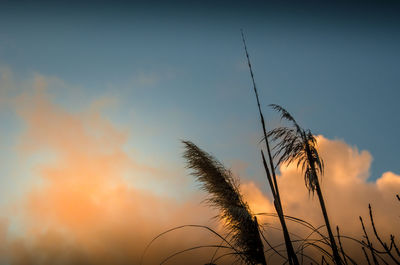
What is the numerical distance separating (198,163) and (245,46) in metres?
1.58

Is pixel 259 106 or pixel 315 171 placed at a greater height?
pixel 315 171

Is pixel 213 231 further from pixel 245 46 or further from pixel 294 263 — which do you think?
pixel 245 46

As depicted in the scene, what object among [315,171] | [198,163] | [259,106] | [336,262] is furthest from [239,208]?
[315,171]

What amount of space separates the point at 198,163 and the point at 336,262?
245cm

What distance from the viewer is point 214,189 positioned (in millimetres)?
3906

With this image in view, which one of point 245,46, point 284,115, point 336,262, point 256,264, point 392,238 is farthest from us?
point 284,115

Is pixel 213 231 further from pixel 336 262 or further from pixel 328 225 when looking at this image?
pixel 328 225

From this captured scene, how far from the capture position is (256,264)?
11.4 feet

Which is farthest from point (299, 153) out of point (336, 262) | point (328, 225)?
point (336, 262)

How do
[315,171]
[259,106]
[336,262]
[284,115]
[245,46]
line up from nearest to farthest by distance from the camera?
[336,262] → [259,106] → [245,46] → [315,171] → [284,115]

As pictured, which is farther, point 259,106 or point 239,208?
point 239,208

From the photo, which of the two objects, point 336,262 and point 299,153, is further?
point 299,153

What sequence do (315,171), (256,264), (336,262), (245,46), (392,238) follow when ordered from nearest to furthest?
(392,238) < (336,262) < (256,264) < (245,46) < (315,171)

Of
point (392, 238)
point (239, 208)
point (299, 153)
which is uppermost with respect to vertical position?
point (299, 153)
